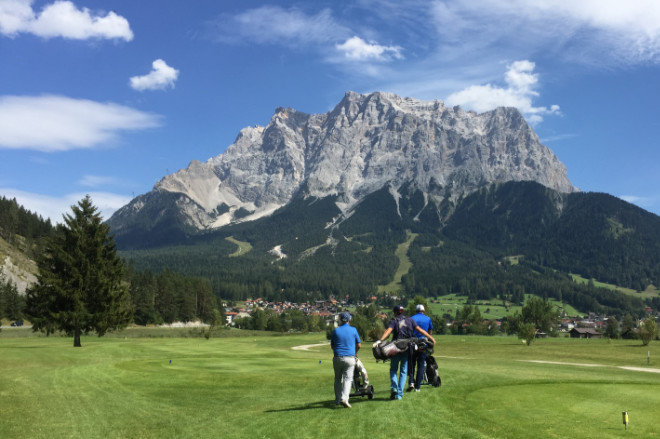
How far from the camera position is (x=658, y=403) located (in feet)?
50.8

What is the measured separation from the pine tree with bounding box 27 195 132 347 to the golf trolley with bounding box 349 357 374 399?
35913 millimetres

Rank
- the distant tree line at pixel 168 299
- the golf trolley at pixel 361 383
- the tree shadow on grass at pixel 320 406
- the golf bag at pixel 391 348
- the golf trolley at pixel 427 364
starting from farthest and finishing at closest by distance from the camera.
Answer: the distant tree line at pixel 168 299 < the golf trolley at pixel 427 364 < the golf trolley at pixel 361 383 < the golf bag at pixel 391 348 < the tree shadow on grass at pixel 320 406

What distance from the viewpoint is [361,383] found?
54.8 ft

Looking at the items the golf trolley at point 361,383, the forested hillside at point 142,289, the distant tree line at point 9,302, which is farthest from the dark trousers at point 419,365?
the distant tree line at point 9,302

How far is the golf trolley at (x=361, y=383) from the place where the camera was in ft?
53.2

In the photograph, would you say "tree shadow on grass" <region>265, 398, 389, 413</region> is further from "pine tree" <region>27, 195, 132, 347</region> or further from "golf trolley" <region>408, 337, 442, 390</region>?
"pine tree" <region>27, 195, 132, 347</region>

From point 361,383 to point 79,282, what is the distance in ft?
122

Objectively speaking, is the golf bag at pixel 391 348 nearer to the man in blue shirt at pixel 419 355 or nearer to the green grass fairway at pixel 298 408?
the man in blue shirt at pixel 419 355

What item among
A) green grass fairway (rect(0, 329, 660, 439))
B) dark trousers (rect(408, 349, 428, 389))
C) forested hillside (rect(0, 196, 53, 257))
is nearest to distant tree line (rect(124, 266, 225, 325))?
forested hillside (rect(0, 196, 53, 257))

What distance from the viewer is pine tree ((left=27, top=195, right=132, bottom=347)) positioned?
44656mm

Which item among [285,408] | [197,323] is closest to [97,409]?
[285,408]

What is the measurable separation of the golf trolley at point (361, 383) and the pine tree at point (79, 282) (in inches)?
1414

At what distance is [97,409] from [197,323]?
458ft

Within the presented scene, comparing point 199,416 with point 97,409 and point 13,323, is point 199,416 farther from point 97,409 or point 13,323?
point 13,323
